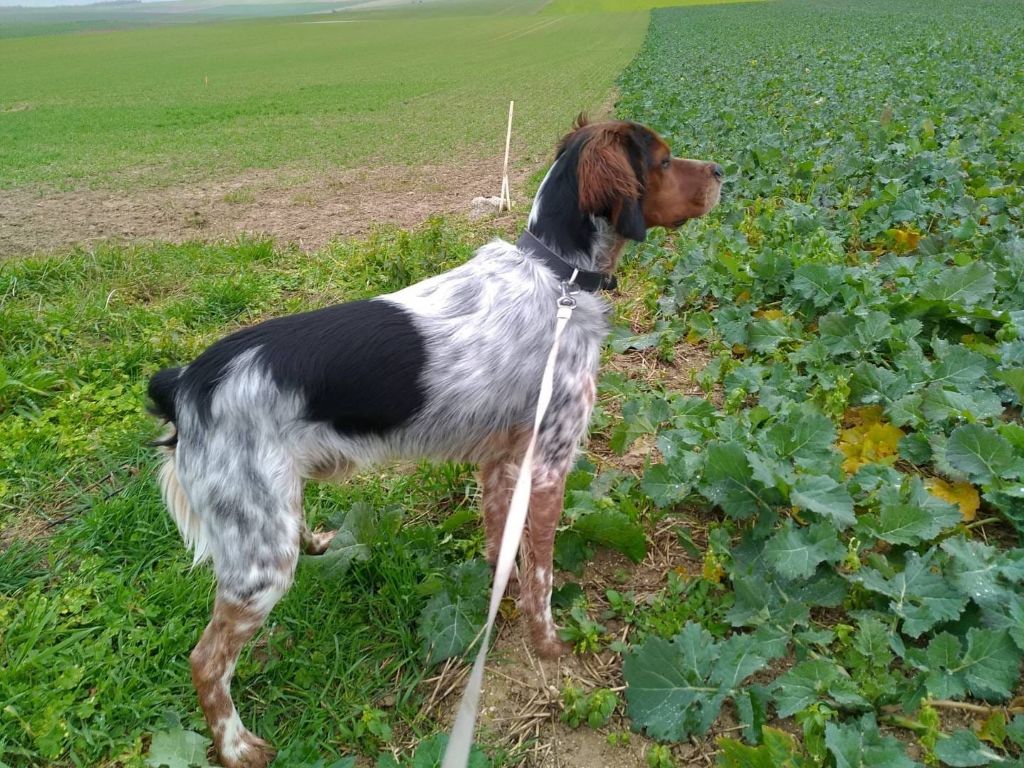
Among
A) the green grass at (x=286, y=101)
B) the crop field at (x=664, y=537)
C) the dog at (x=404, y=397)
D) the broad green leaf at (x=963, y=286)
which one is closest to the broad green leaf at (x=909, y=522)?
the crop field at (x=664, y=537)

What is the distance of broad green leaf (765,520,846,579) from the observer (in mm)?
2560

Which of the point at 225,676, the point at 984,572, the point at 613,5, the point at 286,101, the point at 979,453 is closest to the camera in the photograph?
the point at 984,572

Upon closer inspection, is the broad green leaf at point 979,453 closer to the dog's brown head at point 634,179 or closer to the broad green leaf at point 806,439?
the broad green leaf at point 806,439

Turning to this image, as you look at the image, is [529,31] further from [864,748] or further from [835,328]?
[864,748]

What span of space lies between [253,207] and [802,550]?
9.48m

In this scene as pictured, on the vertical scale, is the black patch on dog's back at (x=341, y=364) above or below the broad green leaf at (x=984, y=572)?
above

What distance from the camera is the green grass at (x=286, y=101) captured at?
14.2m

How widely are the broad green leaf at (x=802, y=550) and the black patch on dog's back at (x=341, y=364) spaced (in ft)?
4.76

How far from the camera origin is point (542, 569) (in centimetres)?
289

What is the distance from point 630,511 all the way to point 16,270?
608 centimetres

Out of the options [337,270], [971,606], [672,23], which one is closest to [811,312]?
[971,606]

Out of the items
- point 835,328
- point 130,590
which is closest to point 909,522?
point 835,328

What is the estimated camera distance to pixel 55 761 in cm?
255

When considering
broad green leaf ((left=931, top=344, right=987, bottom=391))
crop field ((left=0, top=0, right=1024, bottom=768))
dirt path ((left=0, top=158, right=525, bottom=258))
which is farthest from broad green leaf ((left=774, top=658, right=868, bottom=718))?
dirt path ((left=0, top=158, right=525, bottom=258))
